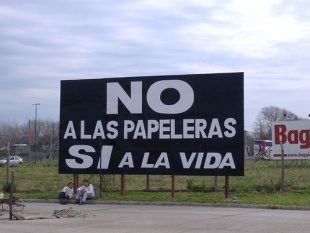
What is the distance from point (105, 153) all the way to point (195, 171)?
3.87m

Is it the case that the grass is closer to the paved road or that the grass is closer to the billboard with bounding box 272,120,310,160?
the paved road

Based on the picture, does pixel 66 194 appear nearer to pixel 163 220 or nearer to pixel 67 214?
pixel 67 214

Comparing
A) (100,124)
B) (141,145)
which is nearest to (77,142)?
(100,124)

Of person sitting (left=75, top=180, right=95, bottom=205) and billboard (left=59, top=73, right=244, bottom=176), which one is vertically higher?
billboard (left=59, top=73, right=244, bottom=176)

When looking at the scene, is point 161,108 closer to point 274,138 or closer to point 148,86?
point 148,86

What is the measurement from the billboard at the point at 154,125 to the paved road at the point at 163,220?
247 cm

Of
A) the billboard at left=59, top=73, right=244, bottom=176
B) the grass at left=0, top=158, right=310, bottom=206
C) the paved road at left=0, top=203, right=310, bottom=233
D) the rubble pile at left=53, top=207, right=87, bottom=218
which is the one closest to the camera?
the paved road at left=0, top=203, right=310, bottom=233

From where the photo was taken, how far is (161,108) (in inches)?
917

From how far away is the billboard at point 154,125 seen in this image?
73.8ft

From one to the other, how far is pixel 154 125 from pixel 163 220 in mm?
7163

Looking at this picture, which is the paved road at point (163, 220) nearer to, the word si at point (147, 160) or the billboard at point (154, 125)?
the word si at point (147, 160)

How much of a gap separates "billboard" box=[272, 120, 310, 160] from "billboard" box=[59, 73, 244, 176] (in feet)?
78.5

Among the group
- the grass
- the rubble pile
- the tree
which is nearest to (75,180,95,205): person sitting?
the grass

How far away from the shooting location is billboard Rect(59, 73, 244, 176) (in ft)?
73.8
